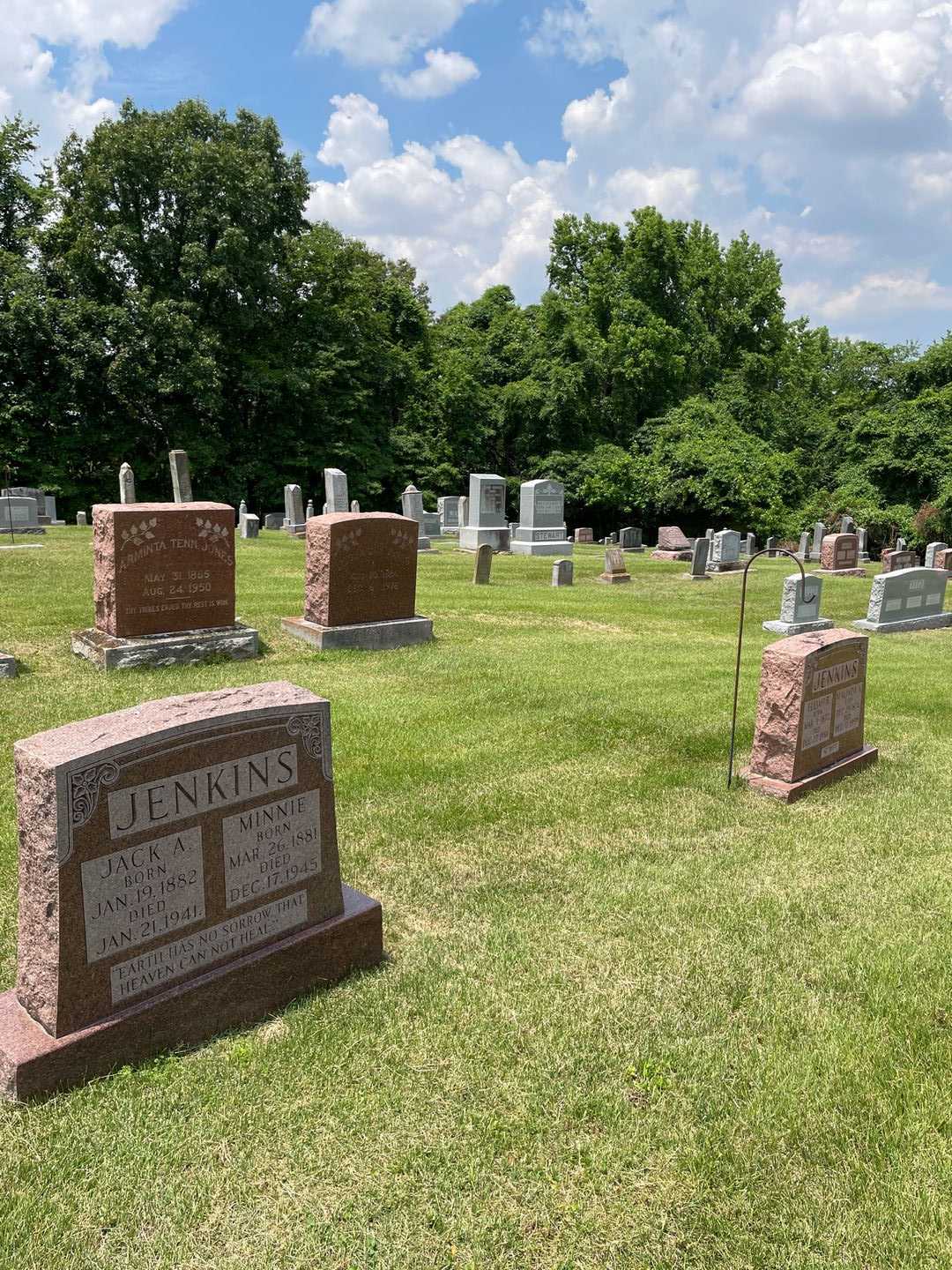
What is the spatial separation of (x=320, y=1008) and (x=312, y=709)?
4.30ft

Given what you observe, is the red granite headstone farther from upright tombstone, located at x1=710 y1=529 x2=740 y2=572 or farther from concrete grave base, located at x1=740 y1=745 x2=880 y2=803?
upright tombstone, located at x1=710 y1=529 x2=740 y2=572

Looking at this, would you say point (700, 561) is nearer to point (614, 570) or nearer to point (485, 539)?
point (614, 570)

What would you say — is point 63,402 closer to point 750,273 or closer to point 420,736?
point 420,736

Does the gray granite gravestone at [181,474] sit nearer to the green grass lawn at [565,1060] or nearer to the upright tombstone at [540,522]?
the upright tombstone at [540,522]

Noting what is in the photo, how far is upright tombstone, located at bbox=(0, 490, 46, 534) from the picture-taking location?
21.6 m

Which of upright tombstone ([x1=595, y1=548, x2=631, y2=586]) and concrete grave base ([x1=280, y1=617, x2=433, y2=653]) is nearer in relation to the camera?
concrete grave base ([x1=280, y1=617, x2=433, y2=653])

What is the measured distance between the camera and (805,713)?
6383 mm

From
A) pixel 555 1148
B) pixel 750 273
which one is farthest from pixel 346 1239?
pixel 750 273

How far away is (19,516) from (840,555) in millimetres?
22962

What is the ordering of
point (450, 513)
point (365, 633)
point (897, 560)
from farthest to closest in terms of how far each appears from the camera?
point (450, 513), point (897, 560), point (365, 633)

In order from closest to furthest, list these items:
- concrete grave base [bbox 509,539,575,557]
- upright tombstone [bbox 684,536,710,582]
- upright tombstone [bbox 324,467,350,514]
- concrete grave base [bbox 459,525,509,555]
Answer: upright tombstone [bbox 684,536,710,582]
upright tombstone [bbox 324,467,350,514]
concrete grave base [bbox 459,525,509,555]
concrete grave base [bbox 509,539,575,557]

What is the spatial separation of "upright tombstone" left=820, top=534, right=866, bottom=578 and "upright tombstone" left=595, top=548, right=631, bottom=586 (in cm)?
776

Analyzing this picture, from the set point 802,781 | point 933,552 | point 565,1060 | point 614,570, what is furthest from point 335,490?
point 565,1060

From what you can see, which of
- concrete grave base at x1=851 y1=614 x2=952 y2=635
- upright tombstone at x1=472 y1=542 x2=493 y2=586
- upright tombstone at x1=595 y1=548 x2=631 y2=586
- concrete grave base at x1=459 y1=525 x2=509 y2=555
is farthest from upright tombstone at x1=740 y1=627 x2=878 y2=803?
concrete grave base at x1=459 y1=525 x2=509 y2=555
